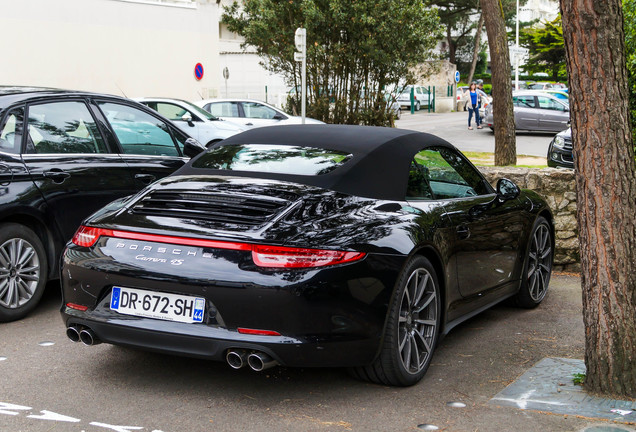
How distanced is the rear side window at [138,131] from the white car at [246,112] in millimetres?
13528

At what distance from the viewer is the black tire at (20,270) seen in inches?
239

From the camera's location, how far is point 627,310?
14.8 feet

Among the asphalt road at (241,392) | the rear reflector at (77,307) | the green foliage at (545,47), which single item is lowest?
the asphalt road at (241,392)

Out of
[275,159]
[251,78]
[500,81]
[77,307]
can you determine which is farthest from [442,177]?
[251,78]

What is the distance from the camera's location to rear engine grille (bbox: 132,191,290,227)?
4.44m

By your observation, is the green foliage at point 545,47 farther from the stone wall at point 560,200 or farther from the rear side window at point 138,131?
the rear side window at point 138,131

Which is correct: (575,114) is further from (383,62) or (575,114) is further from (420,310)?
(383,62)

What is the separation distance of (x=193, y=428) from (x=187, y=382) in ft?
2.43

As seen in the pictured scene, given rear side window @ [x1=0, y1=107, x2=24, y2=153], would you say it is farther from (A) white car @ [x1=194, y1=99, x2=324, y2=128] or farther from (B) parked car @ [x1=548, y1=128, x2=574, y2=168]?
(A) white car @ [x1=194, y1=99, x2=324, y2=128]

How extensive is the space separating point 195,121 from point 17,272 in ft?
42.5

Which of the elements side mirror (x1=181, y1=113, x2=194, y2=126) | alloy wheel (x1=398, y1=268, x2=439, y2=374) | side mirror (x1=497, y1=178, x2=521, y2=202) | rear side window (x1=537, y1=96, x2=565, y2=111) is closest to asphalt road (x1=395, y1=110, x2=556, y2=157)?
rear side window (x1=537, y1=96, x2=565, y2=111)

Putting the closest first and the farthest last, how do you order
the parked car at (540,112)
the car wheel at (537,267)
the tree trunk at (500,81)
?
the car wheel at (537,267) → the tree trunk at (500,81) → the parked car at (540,112)

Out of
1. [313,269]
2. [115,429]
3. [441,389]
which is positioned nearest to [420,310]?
[441,389]

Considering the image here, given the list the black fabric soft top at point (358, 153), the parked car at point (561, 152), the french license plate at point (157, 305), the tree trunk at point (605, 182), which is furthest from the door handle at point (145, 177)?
the parked car at point (561, 152)
